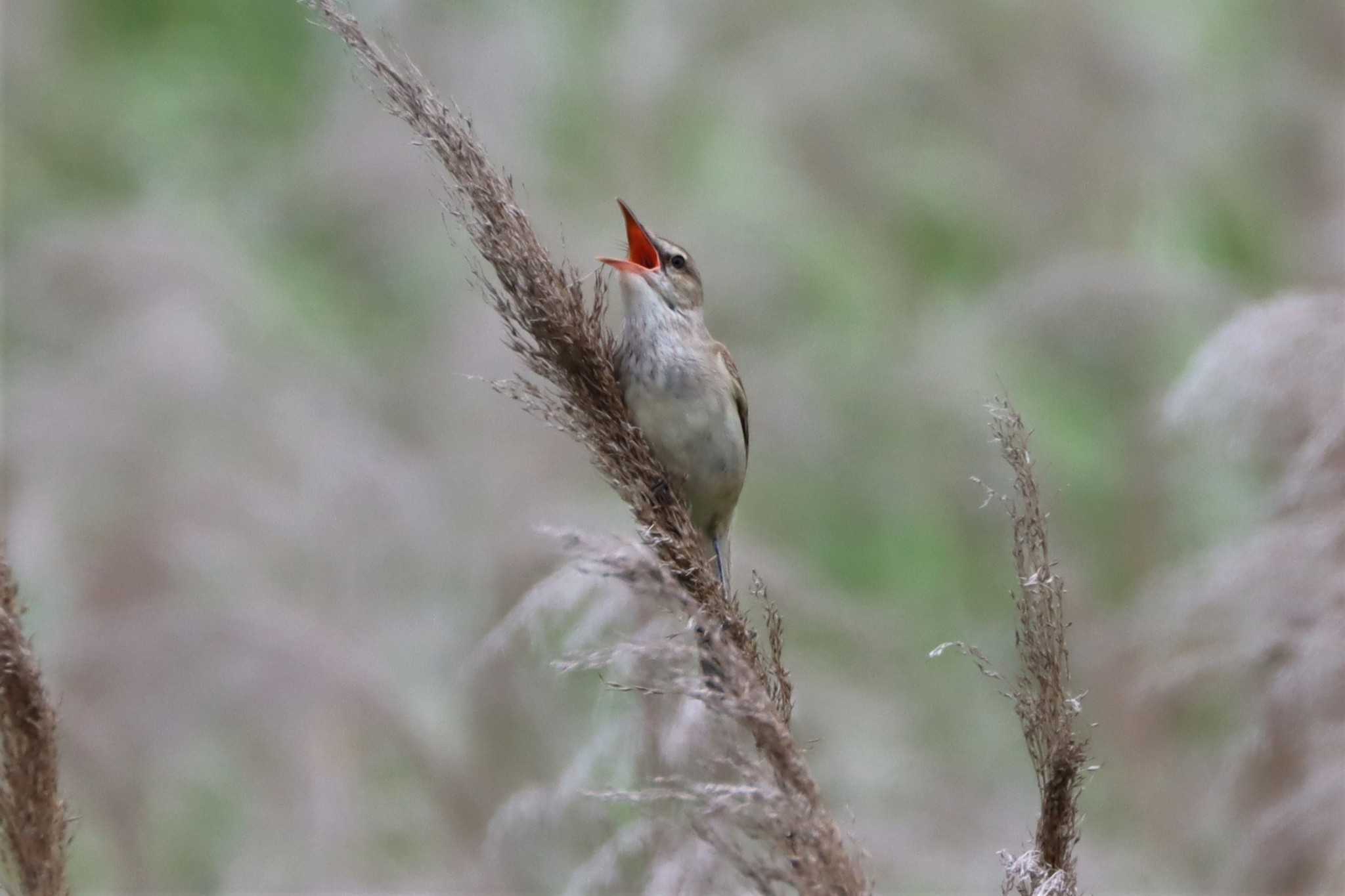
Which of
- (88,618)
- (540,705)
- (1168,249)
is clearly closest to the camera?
(540,705)

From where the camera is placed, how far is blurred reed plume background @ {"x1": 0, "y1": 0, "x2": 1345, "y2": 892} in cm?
338

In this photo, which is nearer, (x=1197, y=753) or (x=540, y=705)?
(x=540, y=705)

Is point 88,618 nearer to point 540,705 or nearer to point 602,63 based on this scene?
point 540,705

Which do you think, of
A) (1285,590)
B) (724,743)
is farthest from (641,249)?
(724,743)

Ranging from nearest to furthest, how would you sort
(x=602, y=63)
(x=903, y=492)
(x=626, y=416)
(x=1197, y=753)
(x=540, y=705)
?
(x=626, y=416), (x=540, y=705), (x=1197, y=753), (x=903, y=492), (x=602, y=63)

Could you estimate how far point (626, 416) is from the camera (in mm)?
2344

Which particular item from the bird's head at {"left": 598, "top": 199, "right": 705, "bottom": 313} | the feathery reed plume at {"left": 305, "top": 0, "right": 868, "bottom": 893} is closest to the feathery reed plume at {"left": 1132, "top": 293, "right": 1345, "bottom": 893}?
the bird's head at {"left": 598, "top": 199, "right": 705, "bottom": 313}

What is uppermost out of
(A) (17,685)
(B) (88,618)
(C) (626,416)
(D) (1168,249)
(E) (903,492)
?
(D) (1168,249)

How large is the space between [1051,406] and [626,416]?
14.0 feet

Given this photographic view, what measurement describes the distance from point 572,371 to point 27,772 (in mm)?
941

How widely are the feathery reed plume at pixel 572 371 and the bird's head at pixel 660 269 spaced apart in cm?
74

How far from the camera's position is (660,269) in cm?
320

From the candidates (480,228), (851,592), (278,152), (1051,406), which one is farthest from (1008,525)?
(278,152)

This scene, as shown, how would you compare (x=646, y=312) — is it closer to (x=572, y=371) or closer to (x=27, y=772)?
(x=572, y=371)
